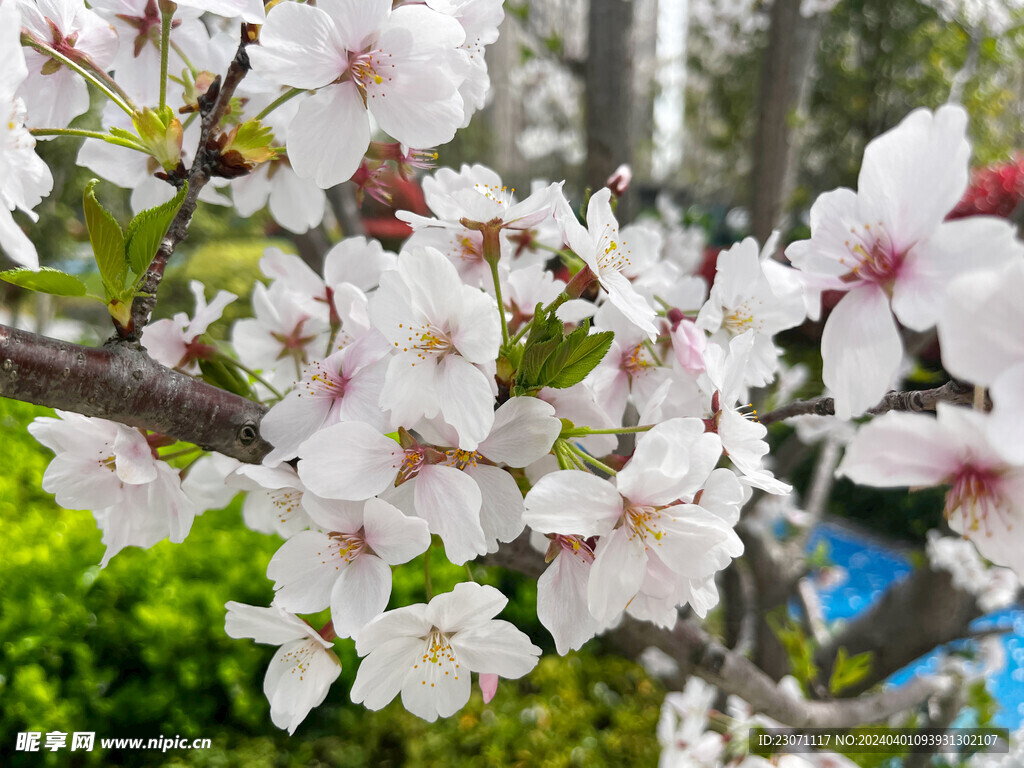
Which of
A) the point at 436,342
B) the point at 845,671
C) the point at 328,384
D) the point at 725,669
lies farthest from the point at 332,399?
the point at 845,671

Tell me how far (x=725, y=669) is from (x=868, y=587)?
3.93 metres

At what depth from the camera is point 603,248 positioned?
0.50 metres

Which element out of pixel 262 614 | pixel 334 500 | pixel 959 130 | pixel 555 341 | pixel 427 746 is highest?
pixel 959 130

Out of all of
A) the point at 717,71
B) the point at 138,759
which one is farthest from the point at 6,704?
the point at 717,71

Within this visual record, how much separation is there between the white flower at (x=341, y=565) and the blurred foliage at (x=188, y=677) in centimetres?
122

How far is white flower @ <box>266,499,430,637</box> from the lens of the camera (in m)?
0.45

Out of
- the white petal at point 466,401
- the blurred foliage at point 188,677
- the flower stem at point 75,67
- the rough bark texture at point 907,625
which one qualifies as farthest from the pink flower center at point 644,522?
the rough bark texture at point 907,625

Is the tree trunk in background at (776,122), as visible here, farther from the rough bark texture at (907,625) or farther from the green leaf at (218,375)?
the green leaf at (218,375)

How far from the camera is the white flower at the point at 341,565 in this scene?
1.48 ft

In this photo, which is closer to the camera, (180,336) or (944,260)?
(944,260)

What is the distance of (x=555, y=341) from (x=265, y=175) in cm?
41

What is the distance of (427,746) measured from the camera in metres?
1.88

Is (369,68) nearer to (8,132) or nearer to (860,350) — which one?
(8,132)

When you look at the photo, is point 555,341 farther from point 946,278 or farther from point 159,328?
point 159,328
